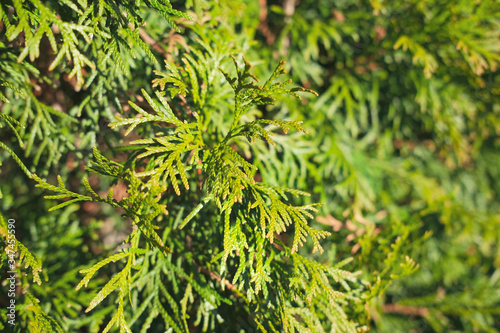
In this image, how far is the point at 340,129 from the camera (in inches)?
70.7

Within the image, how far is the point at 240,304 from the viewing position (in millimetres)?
1130

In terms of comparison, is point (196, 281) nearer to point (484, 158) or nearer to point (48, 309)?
point (48, 309)

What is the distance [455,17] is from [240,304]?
158 cm

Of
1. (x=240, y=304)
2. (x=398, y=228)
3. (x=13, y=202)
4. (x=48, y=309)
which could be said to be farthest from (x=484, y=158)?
(x=13, y=202)

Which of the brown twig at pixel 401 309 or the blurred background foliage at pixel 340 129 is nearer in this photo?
the blurred background foliage at pixel 340 129

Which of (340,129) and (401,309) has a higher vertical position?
(340,129)

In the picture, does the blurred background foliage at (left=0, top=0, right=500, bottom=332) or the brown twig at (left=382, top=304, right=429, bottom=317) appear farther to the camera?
the brown twig at (left=382, top=304, right=429, bottom=317)

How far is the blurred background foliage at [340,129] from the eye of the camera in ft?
3.90

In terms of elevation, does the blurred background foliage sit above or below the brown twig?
above

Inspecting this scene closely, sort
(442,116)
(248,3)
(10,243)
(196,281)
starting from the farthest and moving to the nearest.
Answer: (442,116), (248,3), (196,281), (10,243)

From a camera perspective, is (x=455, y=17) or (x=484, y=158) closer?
(x=455, y=17)

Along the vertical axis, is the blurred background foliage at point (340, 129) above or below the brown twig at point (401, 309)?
above

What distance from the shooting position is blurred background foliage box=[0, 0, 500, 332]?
1.19 metres

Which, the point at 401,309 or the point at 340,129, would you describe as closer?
the point at 340,129
